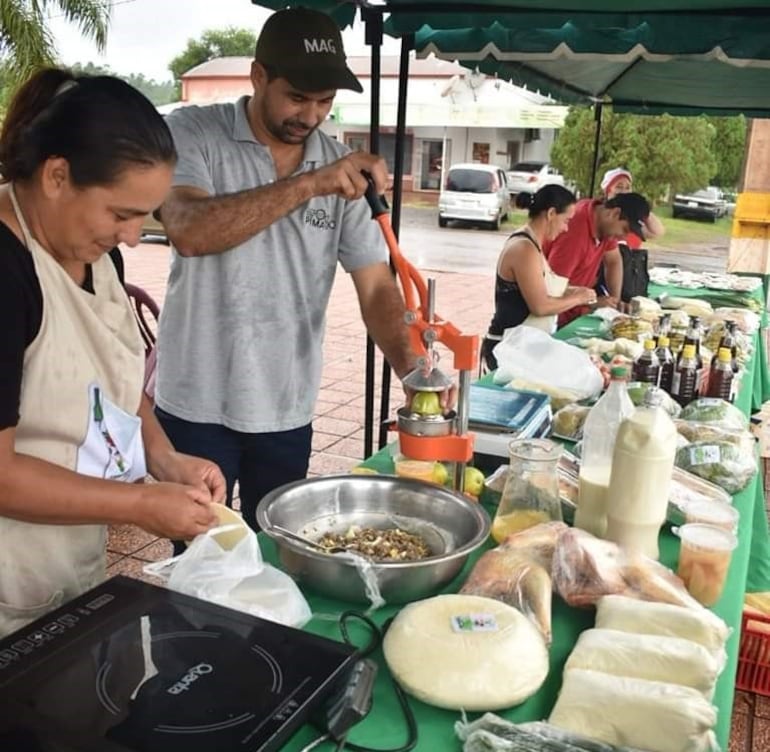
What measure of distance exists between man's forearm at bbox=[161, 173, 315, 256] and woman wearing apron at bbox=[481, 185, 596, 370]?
7.79 feet

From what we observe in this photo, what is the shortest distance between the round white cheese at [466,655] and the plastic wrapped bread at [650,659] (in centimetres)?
7

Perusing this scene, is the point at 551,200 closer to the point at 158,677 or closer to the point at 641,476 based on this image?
the point at 641,476

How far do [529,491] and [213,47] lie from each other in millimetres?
47306

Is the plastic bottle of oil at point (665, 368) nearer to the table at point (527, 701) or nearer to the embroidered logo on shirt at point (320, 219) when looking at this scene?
the table at point (527, 701)

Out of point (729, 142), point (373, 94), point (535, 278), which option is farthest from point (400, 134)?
point (729, 142)

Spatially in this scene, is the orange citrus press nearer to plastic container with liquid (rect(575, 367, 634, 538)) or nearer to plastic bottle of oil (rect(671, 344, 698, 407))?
plastic container with liquid (rect(575, 367, 634, 538))

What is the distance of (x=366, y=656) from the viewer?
1145 millimetres

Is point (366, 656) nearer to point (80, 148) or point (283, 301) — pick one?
point (80, 148)

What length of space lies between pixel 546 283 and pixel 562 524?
2787 mm

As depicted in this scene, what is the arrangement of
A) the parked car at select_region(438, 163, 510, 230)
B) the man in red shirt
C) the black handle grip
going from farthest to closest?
the parked car at select_region(438, 163, 510, 230) → the man in red shirt → the black handle grip

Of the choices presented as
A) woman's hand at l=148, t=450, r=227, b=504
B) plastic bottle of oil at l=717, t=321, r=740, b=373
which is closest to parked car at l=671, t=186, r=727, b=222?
plastic bottle of oil at l=717, t=321, r=740, b=373

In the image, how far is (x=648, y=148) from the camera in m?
14.5

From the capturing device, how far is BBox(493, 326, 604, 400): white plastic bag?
259 cm

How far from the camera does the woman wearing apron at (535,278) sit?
13.1ft
